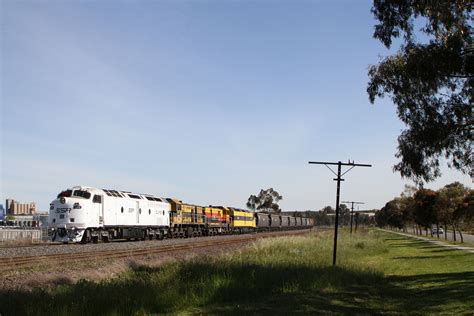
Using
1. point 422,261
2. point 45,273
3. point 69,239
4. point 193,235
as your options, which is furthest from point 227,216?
point 45,273

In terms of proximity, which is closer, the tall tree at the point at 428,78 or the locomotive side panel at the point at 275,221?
the tall tree at the point at 428,78

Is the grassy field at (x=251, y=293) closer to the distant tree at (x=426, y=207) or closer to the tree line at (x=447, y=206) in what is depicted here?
the tree line at (x=447, y=206)

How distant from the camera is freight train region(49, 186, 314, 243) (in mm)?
33500

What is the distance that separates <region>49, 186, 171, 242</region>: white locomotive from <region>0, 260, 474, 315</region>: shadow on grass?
50.9 feet

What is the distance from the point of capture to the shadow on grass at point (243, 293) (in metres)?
12.1

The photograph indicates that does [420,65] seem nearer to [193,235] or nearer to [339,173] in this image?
[339,173]

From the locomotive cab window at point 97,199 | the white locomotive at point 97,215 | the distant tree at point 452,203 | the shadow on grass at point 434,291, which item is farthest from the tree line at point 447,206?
the locomotive cab window at point 97,199

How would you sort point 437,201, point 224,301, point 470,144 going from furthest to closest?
1. point 437,201
2. point 470,144
3. point 224,301

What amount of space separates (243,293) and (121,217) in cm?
2601

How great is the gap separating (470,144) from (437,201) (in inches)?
1385

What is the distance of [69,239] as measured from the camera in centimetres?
3359

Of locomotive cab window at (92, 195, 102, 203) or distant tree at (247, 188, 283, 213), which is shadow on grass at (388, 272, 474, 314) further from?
distant tree at (247, 188, 283, 213)

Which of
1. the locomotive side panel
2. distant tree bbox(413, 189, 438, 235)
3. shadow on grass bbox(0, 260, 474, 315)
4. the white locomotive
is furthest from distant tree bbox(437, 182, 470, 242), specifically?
the locomotive side panel

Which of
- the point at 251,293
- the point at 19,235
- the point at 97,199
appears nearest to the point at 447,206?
the point at 97,199
